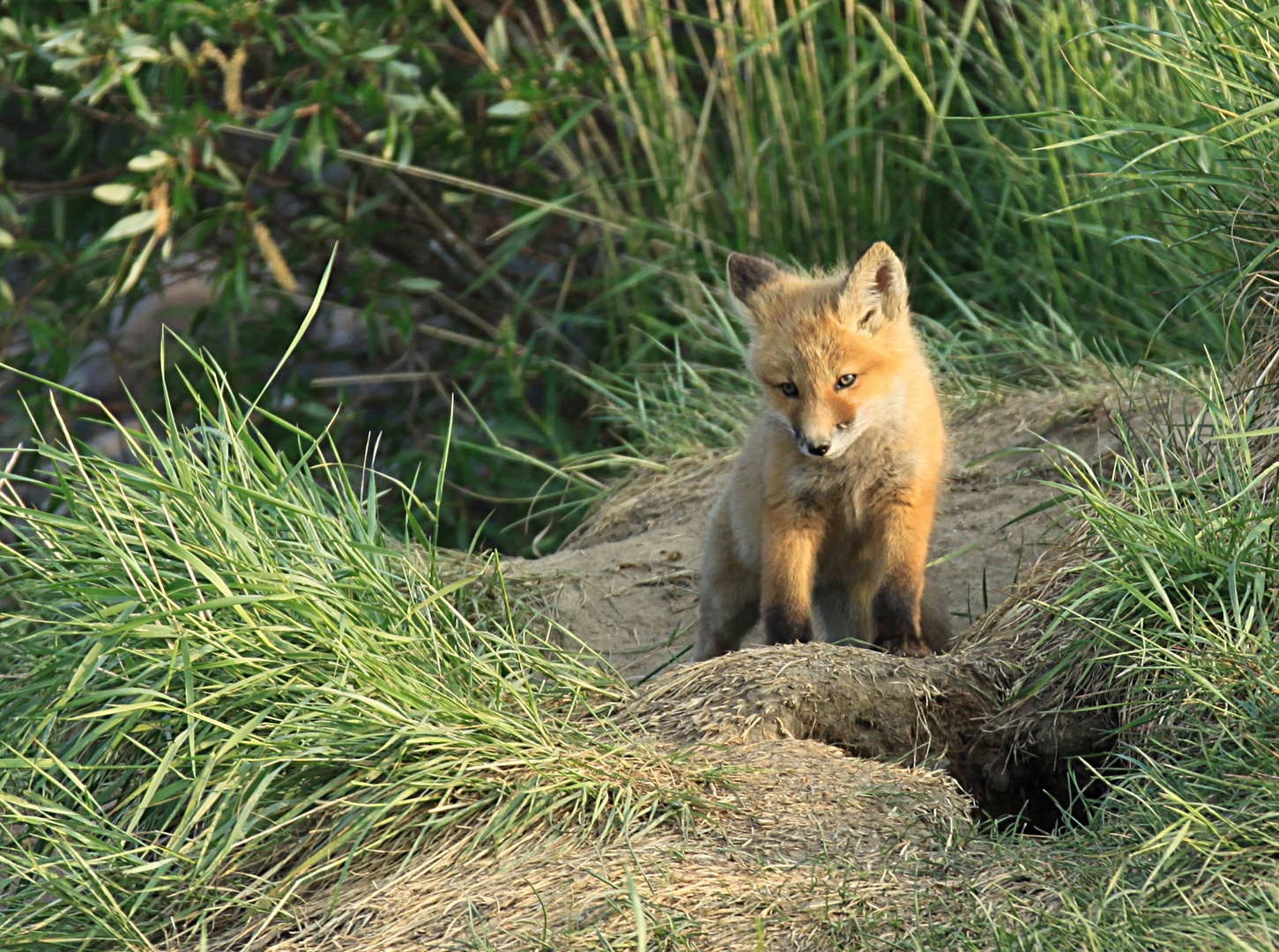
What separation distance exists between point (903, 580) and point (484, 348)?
10.7 feet

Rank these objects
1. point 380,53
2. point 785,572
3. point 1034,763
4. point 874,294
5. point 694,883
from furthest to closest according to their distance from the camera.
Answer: point 380,53 < point 874,294 < point 785,572 < point 1034,763 < point 694,883

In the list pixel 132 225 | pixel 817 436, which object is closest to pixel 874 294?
pixel 817 436

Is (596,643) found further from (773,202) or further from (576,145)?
(576,145)

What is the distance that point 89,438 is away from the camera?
316 inches

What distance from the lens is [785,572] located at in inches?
138

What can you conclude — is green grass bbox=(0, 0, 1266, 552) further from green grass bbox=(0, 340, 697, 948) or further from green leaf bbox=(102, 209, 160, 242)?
green grass bbox=(0, 340, 697, 948)

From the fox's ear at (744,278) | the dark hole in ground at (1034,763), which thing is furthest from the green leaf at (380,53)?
the dark hole in ground at (1034,763)

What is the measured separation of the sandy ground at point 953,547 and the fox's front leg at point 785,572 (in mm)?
488

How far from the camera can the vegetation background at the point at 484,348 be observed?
8.00 ft

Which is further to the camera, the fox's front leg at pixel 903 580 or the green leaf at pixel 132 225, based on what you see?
the green leaf at pixel 132 225

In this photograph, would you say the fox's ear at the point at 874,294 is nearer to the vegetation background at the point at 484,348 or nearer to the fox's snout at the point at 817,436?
the fox's snout at the point at 817,436

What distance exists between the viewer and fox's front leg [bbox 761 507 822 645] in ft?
11.3

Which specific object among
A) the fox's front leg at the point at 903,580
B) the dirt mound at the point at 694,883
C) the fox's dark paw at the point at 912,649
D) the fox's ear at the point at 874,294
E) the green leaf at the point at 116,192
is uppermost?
the green leaf at the point at 116,192

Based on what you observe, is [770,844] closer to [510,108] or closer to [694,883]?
[694,883]
